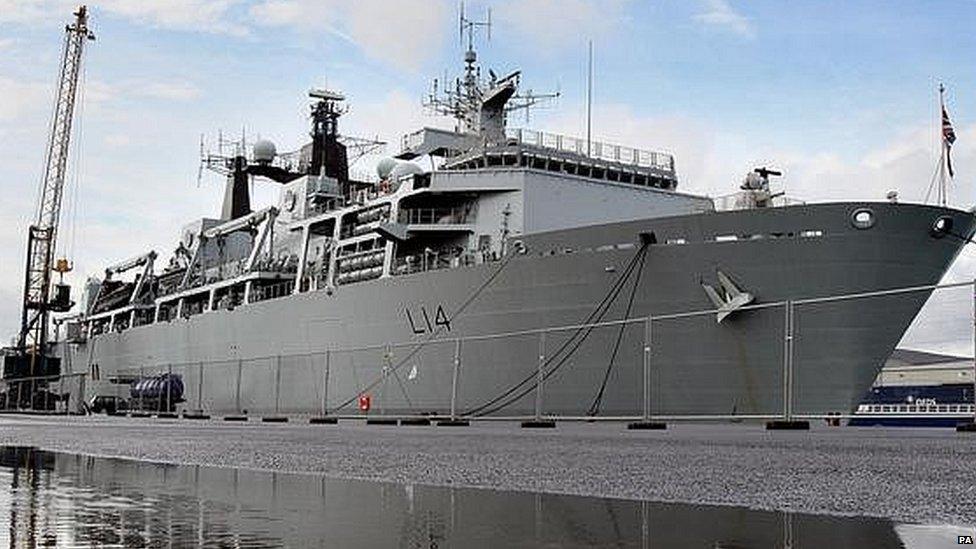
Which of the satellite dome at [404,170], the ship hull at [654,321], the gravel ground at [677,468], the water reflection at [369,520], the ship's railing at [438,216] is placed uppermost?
the satellite dome at [404,170]

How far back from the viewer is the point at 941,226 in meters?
22.9

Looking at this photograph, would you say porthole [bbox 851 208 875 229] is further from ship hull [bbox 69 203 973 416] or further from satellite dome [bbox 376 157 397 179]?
satellite dome [bbox 376 157 397 179]

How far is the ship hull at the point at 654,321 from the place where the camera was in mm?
21047

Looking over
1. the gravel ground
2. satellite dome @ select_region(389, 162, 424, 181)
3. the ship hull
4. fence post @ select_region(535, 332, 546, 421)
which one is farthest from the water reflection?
satellite dome @ select_region(389, 162, 424, 181)

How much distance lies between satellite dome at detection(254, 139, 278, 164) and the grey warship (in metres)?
7.56

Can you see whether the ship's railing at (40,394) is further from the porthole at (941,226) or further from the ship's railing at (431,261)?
the porthole at (941,226)

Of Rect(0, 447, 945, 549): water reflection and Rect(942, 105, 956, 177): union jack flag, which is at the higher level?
Rect(942, 105, 956, 177): union jack flag

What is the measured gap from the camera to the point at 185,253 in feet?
162

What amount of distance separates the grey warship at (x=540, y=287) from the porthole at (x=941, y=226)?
7 cm

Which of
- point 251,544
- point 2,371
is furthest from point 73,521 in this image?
point 2,371

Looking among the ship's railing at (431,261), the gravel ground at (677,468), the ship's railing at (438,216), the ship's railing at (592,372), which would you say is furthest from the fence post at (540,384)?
the gravel ground at (677,468)

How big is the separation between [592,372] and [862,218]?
251 inches

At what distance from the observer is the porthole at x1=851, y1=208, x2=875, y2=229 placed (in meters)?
22.3

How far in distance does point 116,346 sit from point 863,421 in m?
39.9
